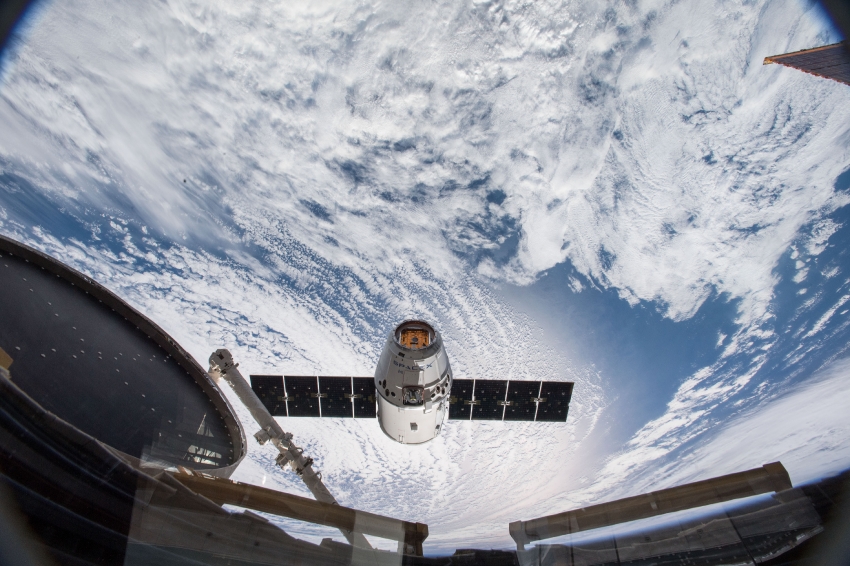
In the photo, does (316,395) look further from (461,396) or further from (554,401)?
(554,401)

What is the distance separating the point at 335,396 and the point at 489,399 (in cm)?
693

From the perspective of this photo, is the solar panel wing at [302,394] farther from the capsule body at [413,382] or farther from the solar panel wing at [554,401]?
the solar panel wing at [554,401]

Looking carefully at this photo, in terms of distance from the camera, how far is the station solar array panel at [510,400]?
15094mm

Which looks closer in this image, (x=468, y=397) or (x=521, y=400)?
(x=468, y=397)

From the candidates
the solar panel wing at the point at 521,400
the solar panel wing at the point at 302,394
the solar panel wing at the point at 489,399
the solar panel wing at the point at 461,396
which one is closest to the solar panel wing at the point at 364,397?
the solar panel wing at the point at 302,394

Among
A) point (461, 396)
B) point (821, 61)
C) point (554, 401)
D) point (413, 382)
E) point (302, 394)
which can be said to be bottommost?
point (413, 382)

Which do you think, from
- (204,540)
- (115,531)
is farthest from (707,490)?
(115,531)

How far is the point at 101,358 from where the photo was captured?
9.75 meters

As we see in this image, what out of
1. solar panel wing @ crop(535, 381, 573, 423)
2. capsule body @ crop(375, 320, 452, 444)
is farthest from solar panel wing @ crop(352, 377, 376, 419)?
solar panel wing @ crop(535, 381, 573, 423)

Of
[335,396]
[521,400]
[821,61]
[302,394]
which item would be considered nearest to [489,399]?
[521,400]

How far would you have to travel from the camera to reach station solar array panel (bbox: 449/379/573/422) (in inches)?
594

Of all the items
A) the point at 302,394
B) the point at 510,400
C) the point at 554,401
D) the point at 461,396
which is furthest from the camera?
the point at 302,394

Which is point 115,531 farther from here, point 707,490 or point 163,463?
point 707,490

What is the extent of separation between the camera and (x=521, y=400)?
15414mm
